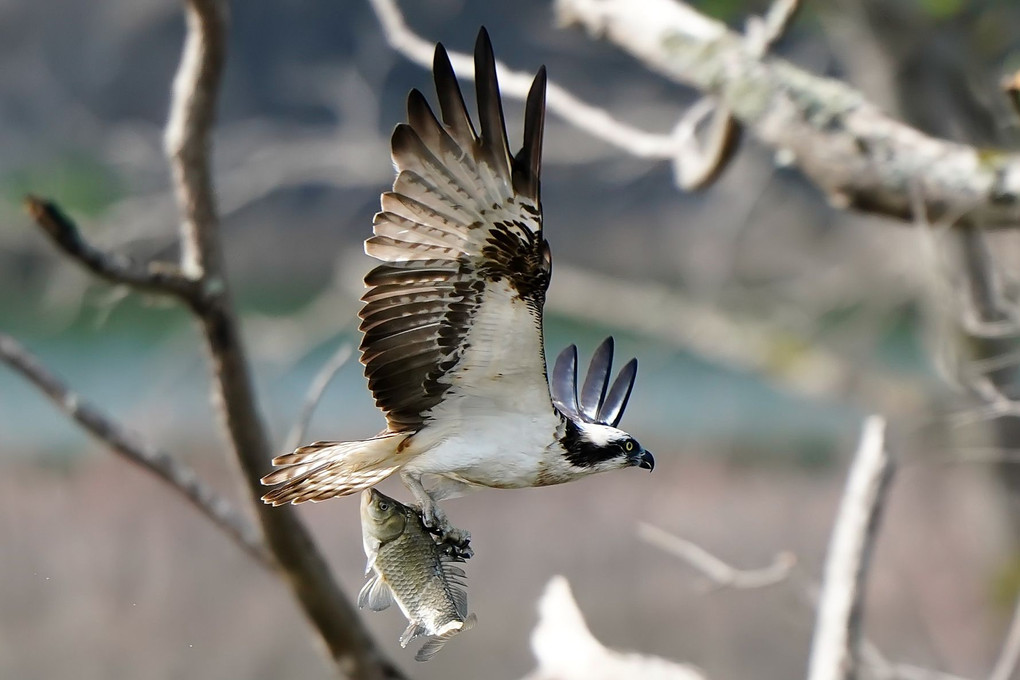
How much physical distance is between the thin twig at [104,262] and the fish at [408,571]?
2.80ft

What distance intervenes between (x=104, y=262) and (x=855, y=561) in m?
1.85

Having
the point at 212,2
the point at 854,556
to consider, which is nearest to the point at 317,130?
the point at 212,2

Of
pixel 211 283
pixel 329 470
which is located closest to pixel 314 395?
pixel 211 283

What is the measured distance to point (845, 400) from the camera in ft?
25.7

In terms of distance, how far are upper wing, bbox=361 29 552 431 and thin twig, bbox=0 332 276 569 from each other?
1.16 metres

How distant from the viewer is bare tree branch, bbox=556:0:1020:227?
307cm

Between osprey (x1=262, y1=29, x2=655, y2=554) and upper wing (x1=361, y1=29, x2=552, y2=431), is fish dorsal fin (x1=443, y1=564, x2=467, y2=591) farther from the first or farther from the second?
upper wing (x1=361, y1=29, x2=552, y2=431)

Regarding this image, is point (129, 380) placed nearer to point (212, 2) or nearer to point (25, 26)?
point (25, 26)

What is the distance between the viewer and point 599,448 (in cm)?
244

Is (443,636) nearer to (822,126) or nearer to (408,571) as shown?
(408,571)

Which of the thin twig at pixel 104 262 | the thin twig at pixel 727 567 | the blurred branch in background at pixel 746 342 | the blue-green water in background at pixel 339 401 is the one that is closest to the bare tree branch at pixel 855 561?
the thin twig at pixel 727 567

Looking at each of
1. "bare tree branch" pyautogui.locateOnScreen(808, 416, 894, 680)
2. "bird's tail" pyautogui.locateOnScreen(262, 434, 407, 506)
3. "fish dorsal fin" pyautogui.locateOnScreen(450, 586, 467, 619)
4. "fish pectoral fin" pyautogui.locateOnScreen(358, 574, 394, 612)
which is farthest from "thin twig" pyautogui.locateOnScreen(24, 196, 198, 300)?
"bare tree branch" pyautogui.locateOnScreen(808, 416, 894, 680)

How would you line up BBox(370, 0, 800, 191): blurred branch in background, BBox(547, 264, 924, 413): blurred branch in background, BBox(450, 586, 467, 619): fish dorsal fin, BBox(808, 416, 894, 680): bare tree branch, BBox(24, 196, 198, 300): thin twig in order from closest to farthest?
BBox(450, 586, 467, 619): fish dorsal fin
BBox(24, 196, 198, 300): thin twig
BBox(808, 416, 894, 680): bare tree branch
BBox(370, 0, 800, 191): blurred branch in background
BBox(547, 264, 924, 413): blurred branch in background

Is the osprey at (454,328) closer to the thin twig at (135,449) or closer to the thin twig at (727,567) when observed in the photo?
the thin twig at (727,567)
